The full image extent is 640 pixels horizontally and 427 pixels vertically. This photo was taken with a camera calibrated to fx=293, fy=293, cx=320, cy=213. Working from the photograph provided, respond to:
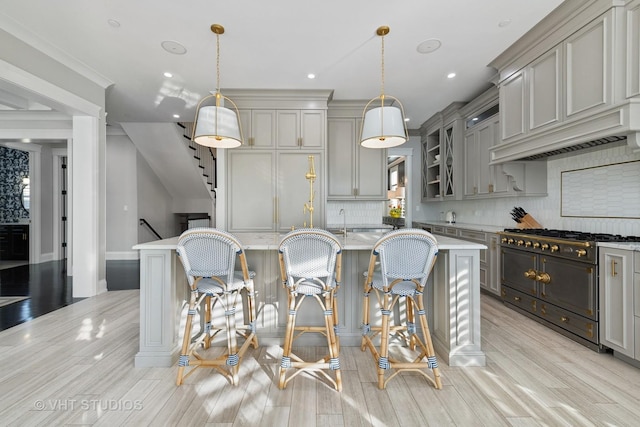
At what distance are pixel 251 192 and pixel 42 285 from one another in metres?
3.51

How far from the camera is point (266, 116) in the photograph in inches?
→ 163

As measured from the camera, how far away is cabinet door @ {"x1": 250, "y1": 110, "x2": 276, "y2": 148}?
4133 mm

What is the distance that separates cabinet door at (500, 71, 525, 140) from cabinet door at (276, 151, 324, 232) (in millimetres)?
2254

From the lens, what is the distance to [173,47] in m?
3.04

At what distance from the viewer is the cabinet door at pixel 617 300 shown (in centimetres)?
213

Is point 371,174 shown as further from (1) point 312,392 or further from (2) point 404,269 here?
(1) point 312,392

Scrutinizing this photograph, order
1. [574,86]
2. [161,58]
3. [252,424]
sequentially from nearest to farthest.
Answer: [252,424] < [574,86] < [161,58]

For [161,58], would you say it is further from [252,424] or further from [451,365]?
[451,365]

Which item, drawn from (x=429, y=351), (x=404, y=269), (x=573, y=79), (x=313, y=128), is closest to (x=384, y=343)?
(x=429, y=351)

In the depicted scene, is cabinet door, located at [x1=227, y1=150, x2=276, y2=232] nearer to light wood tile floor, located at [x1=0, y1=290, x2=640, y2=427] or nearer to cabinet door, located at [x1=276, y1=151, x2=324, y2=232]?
cabinet door, located at [x1=276, y1=151, x2=324, y2=232]

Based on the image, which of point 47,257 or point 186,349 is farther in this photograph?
point 47,257

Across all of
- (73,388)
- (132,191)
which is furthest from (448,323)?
(132,191)

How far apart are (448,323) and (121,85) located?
4871mm
